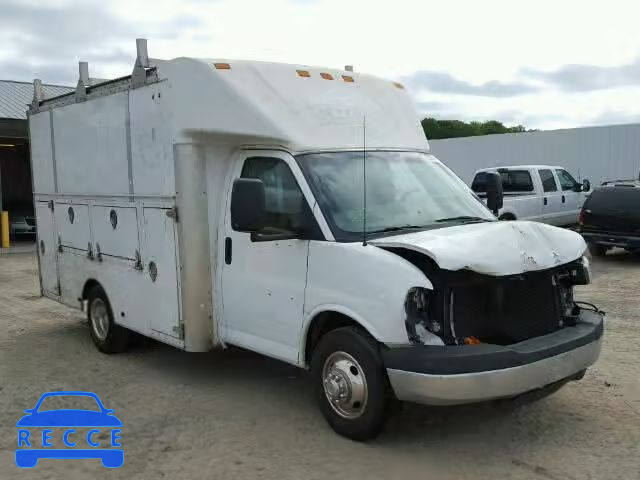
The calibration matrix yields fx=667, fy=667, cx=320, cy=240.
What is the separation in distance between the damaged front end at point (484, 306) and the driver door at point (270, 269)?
98cm

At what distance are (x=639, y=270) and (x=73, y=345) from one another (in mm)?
9941

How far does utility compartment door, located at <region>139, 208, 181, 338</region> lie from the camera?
5.94m

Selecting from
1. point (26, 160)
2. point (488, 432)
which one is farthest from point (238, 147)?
point (26, 160)

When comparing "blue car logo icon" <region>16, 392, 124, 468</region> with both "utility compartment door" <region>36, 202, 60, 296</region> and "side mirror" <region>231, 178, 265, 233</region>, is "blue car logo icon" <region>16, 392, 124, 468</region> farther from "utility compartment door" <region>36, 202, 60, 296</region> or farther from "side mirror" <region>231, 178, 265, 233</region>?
"utility compartment door" <region>36, 202, 60, 296</region>

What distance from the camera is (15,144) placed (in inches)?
963

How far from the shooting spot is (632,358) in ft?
21.6

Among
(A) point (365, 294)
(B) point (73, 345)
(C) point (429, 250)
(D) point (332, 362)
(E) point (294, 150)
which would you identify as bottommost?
(B) point (73, 345)

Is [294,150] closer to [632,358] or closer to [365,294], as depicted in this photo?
[365,294]

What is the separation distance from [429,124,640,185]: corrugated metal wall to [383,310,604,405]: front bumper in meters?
18.2

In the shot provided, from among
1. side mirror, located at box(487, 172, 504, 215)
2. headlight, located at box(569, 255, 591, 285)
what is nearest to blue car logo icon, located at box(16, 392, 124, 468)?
headlight, located at box(569, 255, 591, 285)

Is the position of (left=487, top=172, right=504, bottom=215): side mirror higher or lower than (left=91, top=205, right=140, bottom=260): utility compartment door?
higher

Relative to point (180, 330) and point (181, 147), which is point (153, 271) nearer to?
point (180, 330)

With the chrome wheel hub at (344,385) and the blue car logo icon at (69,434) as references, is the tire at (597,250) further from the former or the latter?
the blue car logo icon at (69,434)

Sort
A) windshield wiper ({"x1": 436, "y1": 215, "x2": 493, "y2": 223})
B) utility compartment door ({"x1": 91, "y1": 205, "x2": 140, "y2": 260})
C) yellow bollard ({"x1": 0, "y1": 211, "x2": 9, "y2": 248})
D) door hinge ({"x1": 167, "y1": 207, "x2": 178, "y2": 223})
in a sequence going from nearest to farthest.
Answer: windshield wiper ({"x1": 436, "y1": 215, "x2": 493, "y2": 223})
door hinge ({"x1": 167, "y1": 207, "x2": 178, "y2": 223})
utility compartment door ({"x1": 91, "y1": 205, "x2": 140, "y2": 260})
yellow bollard ({"x1": 0, "y1": 211, "x2": 9, "y2": 248})
